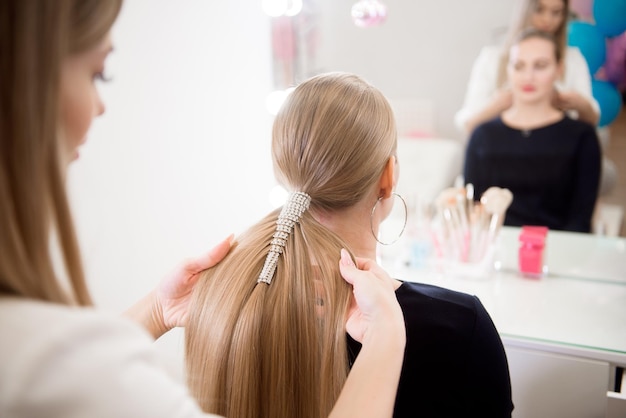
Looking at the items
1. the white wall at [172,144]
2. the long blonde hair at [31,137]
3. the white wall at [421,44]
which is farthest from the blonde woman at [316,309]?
the white wall at [172,144]

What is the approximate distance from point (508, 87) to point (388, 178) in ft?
1.88

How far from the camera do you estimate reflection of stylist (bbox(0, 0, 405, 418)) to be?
365 millimetres

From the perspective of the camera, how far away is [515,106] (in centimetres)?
126

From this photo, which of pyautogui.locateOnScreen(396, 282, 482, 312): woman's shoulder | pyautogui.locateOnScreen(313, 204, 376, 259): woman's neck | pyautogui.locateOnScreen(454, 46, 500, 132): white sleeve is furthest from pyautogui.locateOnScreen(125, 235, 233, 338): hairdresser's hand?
pyautogui.locateOnScreen(454, 46, 500, 132): white sleeve

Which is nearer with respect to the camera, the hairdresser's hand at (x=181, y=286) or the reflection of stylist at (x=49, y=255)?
the reflection of stylist at (x=49, y=255)

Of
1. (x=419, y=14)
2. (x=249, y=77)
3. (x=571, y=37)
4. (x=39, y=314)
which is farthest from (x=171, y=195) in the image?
(x=39, y=314)

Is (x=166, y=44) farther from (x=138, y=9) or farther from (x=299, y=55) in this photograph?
(x=299, y=55)

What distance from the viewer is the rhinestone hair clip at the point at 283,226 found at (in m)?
0.75

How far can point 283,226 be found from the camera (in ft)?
2.56

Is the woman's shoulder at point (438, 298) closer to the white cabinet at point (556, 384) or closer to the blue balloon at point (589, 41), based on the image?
the white cabinet at point (556, 384)

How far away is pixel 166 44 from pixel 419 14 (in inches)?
29.5

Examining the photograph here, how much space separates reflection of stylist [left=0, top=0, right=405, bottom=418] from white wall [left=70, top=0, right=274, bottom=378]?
1069mm

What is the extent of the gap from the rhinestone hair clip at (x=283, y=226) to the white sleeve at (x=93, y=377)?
1.10 feet

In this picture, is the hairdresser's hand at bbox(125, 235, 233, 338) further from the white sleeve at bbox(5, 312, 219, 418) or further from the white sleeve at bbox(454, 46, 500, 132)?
the white sleeve at bbox(454, 46, 500, 132)
